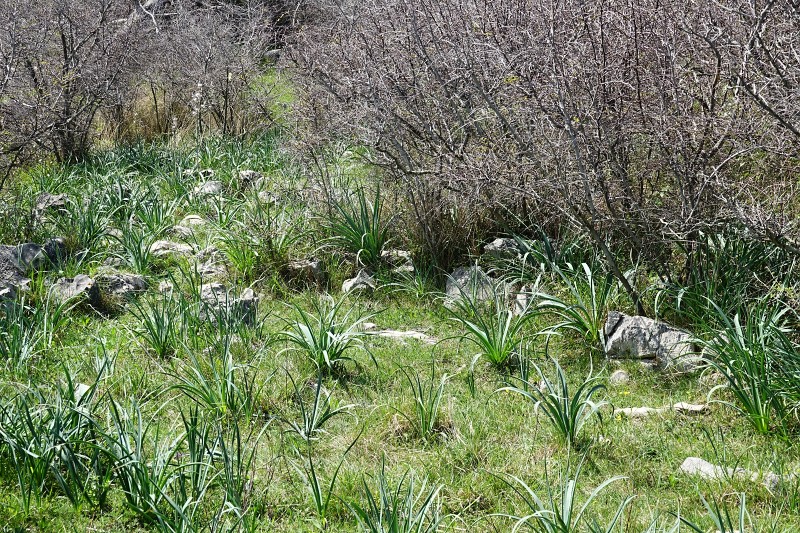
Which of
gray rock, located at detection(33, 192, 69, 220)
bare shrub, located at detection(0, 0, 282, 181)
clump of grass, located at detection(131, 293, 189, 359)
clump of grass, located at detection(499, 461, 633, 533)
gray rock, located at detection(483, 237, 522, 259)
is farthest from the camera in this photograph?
bare shrub, located at detection(0, 0, 282, 181)

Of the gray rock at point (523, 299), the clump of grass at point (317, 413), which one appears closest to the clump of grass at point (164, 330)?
the clump of grass at point (317, 413)

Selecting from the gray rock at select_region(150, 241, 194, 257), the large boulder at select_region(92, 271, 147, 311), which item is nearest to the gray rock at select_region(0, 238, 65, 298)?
the large boulder at select_region(92, 271, 147, 311)

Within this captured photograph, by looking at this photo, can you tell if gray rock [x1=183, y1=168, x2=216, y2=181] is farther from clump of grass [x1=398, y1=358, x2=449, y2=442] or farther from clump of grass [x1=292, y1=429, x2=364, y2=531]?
clump of grass [x1=292, y1=429, x2=364, y2=531]

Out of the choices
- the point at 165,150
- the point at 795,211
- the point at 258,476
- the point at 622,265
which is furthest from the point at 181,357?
the point at 165,150

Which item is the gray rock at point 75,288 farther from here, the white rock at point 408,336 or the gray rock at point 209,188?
the gray rock at point 209,188

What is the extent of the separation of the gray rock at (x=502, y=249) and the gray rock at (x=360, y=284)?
84cm

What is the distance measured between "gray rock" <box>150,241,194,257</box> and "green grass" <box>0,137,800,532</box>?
0.54 meters

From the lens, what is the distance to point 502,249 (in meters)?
5.98

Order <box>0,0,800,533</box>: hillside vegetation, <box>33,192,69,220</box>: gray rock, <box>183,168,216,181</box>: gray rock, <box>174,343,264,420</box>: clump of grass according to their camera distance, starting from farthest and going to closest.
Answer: <box>183,168,216,181</box>: gray rock, <box>33,192,69,220</box>: gray rock, <box>174,343,264,420</box>: clump of grass, <box>0,0,800,533</box>: hillside vegetation

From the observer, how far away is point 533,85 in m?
4.77

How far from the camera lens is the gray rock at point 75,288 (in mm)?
5613

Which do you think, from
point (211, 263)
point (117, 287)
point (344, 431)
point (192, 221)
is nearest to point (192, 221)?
point (192, 221)

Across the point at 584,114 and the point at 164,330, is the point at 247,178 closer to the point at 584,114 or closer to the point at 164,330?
the point at 164,330

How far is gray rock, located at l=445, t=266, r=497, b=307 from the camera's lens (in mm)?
5500
